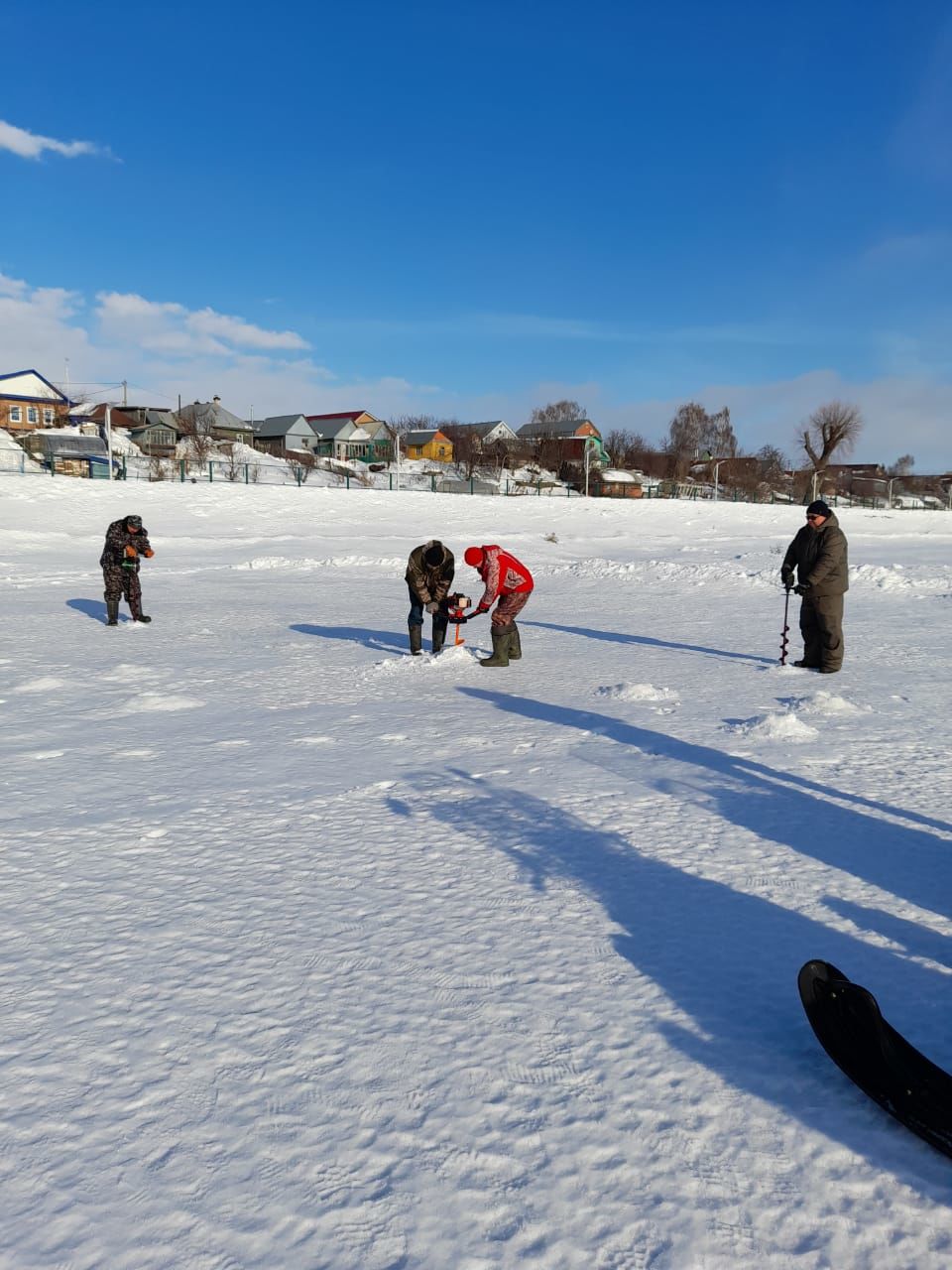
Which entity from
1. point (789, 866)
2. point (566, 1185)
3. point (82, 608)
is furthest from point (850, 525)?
point (566, 1185)

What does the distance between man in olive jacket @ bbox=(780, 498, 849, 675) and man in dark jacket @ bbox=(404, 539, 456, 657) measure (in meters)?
3.45

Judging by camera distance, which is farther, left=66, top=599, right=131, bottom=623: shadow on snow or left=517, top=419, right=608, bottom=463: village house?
left=517, top=419, right=608, bottom=463: village house

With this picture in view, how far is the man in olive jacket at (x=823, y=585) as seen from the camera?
27.7ft

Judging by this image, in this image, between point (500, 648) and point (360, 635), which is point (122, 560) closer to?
point (360, 635)

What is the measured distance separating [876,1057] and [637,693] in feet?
17.1

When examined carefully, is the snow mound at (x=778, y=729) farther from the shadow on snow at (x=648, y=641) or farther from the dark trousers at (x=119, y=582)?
the dark trousers at (x=119, y=582)

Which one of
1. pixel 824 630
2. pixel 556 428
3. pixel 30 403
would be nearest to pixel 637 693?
pixel 824 630

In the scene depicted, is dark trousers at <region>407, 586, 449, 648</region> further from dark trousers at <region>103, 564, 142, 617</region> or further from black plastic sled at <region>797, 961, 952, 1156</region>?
black plastic sled at <region>797, 961, 952, 1156</region>

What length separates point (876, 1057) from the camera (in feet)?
7.81

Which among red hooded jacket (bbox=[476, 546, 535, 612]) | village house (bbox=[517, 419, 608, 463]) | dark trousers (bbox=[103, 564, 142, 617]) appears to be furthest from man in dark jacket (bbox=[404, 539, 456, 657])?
village house (bbox=[517, 419, 608, 463])

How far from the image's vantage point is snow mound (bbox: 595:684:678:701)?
294 inches

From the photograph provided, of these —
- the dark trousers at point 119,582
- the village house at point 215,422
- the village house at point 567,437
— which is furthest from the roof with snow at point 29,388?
the dark trousers at point 119,582

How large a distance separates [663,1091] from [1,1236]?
170 centimetres

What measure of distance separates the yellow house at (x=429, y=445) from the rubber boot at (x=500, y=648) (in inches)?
2916
